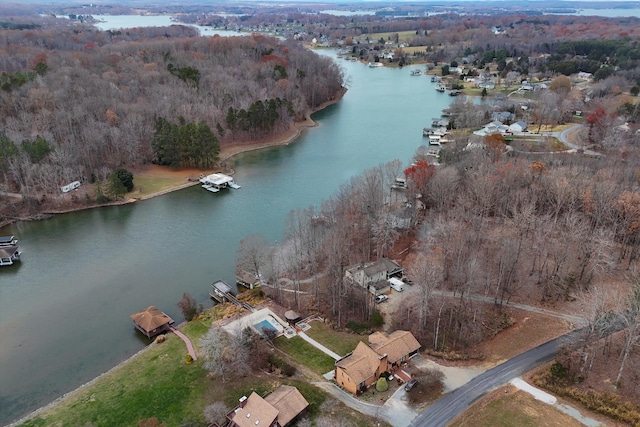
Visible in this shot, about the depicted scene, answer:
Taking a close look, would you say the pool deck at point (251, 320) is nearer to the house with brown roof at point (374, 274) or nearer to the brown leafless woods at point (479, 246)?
the brown leafless woods at point (479, 246)

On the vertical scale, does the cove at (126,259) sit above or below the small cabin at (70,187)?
below

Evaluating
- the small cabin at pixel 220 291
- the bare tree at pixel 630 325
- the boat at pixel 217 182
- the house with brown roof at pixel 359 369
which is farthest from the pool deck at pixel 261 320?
the boat at pixel 217 182

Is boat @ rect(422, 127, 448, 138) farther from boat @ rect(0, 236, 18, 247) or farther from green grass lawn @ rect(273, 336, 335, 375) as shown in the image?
boat @ rect(0, 236, 18, 247)

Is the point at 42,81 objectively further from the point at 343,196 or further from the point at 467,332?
the point at 467,332

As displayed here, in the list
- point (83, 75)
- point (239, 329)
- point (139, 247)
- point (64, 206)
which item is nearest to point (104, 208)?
point (64, 206)

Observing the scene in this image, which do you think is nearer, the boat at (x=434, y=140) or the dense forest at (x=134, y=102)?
the dense forest at (x=134, y=102)

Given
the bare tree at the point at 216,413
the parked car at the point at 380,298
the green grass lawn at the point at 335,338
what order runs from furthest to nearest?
the parked car at the point at 380,298 < the green grass lawn at the point at 335,338 < the bare tree at the point at 216,413
